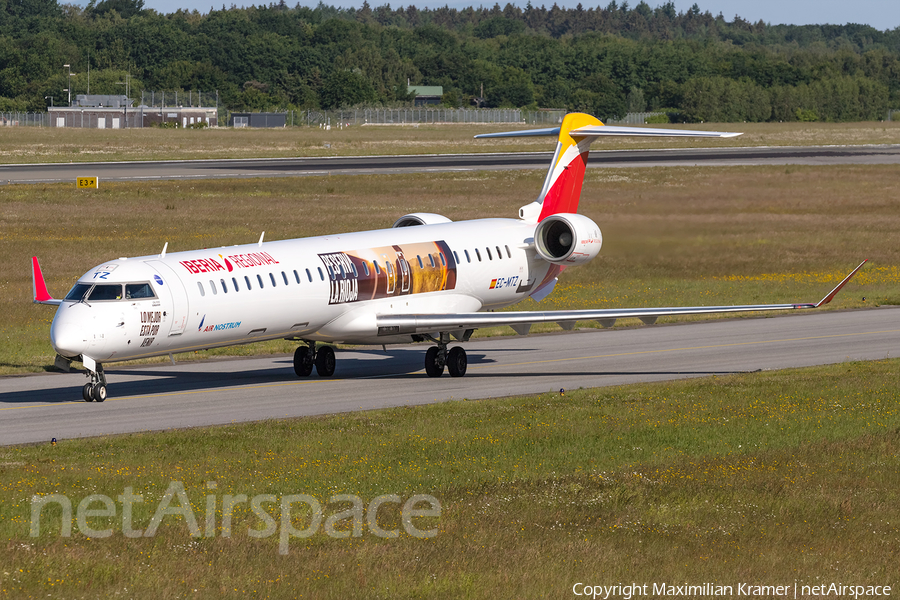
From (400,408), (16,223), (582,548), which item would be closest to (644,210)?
(400,408)

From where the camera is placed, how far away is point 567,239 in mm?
32219

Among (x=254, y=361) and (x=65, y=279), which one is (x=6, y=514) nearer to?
(x=254, y=361)

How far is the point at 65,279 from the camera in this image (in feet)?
141

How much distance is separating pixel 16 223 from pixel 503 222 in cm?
3197

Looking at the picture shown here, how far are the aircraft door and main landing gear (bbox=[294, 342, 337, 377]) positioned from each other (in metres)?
5.85

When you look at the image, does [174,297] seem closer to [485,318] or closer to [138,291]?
[138,291]

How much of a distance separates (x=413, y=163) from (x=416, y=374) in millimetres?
66195

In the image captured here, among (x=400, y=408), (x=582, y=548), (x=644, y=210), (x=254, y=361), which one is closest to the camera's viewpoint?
(x=582, y=548)

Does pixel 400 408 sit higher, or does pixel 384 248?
pixel 384 248

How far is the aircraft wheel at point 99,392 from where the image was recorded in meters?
25.1

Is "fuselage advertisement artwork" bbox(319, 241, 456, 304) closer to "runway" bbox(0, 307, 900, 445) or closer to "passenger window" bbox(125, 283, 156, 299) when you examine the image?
"runway" bbox(0, 307, 900, 445)

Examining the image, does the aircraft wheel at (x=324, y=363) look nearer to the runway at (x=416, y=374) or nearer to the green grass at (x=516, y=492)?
the runway at (x=416, y=374)

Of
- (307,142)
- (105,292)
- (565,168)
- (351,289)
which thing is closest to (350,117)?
(307,142)

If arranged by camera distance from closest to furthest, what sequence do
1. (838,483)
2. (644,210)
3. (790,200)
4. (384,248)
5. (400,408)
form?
(838,483)
(400,408)
(384,248)
(644,210)
(790,200)
